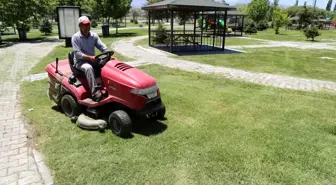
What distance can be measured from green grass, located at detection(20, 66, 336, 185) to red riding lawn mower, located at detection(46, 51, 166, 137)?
0.60 feet

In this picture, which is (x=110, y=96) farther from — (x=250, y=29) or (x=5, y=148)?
(x=250, y=29)

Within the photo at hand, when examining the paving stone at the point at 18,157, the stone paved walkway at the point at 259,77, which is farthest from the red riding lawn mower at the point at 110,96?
the stone paved walkway at the point at 259,77

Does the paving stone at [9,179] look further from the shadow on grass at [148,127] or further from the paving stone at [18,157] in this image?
the shadow on grass at [148,127]

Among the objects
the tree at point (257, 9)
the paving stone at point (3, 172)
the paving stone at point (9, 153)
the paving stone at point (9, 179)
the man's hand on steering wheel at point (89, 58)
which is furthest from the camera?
the tree at point (257, 9)

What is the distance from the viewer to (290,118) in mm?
4504

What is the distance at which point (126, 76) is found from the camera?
11.6 ft

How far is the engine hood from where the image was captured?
3.46m

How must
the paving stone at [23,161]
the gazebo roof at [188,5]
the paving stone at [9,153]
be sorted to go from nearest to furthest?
the paving stone at [23,161], the paving stone at [9,153], the gazebo roof at [188,5]

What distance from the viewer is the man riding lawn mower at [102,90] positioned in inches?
138

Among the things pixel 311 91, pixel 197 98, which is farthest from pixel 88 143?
pixel 311 91

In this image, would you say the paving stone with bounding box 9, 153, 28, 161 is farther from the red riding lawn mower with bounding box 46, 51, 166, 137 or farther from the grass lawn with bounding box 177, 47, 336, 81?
the grass lawn with bounding box 177, 47, 336, 81

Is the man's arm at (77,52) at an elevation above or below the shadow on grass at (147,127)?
above

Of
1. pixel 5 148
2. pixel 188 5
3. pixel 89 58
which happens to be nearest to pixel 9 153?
pixel 5 148

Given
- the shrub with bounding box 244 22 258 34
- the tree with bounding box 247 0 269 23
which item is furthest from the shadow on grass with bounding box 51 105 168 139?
the tree with bounding box 247 0 269 23
